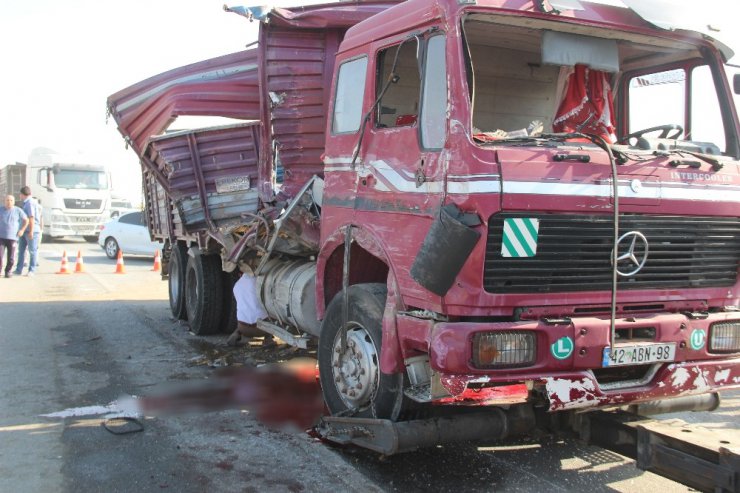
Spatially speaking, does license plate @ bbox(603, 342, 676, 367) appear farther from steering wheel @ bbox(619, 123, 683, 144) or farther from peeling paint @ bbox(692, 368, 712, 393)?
steering wheel @ bbox(619, 123, 683, 144)

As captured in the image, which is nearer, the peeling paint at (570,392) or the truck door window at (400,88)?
Result: the peeling paint at (570,392)

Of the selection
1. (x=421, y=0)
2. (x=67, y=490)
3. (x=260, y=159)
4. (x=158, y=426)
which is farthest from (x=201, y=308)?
(x=421, y=0)

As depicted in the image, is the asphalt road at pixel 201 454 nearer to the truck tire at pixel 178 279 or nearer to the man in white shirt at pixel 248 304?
the man in white shirt at pixel 248 304

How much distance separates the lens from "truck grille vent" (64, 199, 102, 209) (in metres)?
26.0

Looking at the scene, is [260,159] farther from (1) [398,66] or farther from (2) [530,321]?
(2) [530,321]

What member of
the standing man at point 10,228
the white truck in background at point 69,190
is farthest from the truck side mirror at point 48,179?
the standing man at point 10,228

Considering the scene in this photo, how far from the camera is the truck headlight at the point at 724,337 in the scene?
4285 millimetres

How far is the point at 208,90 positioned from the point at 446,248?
4726 millimetres

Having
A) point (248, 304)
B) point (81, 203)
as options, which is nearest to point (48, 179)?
point (81, 203)

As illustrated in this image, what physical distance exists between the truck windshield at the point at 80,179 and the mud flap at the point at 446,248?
978 inches

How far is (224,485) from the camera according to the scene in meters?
4.31

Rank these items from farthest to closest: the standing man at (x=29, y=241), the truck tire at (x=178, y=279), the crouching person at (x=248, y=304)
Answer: the standing man at (x=29, y=241), the truck tire at (x=178, y=279), the crouching person at (x=248, y=304)

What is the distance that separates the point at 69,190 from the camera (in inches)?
1021

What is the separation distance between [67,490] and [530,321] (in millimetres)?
2892
